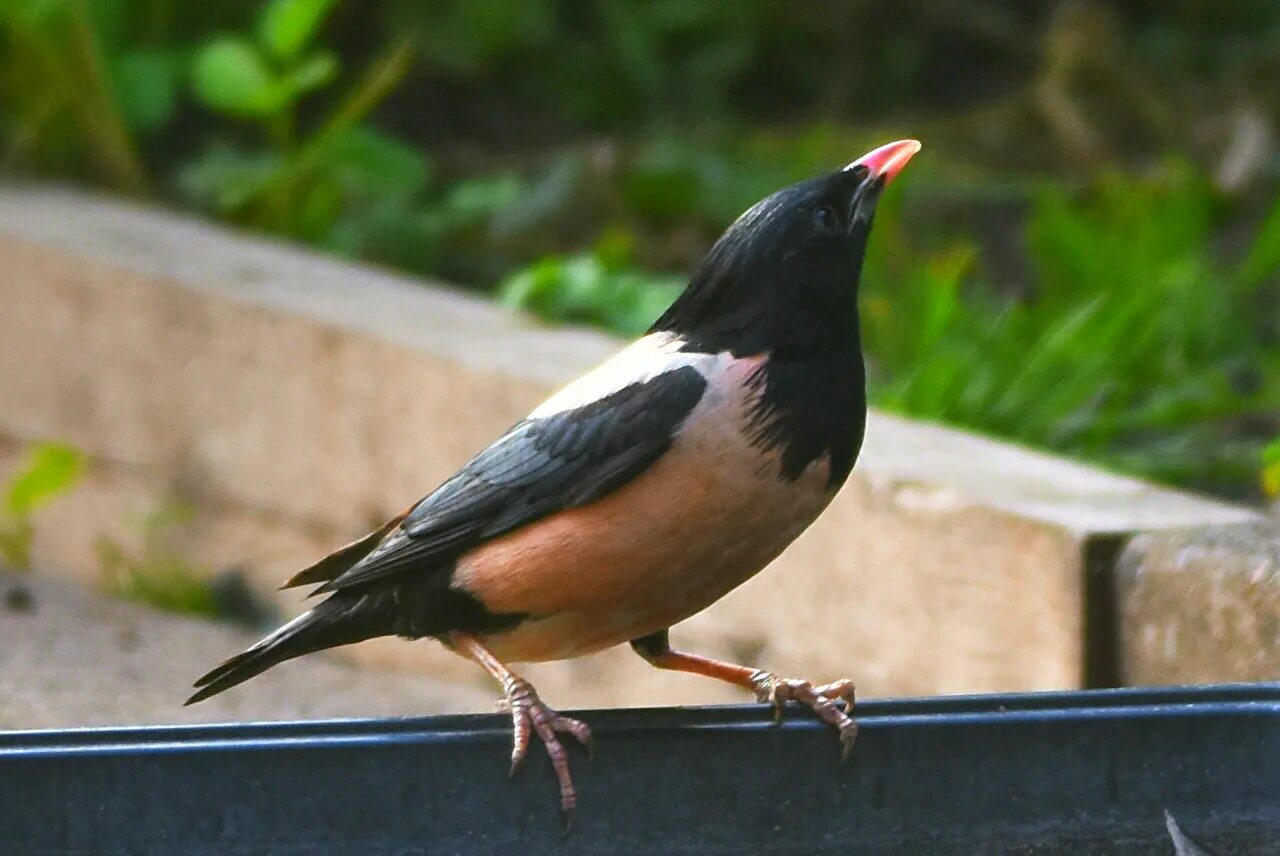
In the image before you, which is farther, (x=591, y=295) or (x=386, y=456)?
(x=591, y=295)

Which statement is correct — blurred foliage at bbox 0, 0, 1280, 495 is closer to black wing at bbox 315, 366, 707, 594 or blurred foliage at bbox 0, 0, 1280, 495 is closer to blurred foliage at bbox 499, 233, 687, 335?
blurred foliage at bbox 499, 233, 687, 335

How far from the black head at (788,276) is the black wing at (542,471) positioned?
97mm

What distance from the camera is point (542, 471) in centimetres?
297

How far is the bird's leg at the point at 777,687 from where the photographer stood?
256 centimetres

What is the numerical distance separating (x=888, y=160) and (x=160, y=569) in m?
3.41

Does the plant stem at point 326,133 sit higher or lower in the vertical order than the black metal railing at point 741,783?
higher

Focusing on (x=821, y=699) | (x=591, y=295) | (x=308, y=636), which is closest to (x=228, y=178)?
(x=591, y=295)

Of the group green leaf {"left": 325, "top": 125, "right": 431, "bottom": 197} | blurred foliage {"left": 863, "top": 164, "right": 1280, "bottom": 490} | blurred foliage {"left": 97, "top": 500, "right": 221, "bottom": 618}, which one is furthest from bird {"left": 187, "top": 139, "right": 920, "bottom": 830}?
green leaf {"left": 325, "top": 125, "right": 431, "bottom": 197}

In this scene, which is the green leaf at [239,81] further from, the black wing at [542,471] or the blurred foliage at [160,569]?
the black wing at [542,471]

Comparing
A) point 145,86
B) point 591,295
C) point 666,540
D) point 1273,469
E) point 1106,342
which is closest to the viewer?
point 666,540

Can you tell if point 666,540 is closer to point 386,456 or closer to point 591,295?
point 386,456

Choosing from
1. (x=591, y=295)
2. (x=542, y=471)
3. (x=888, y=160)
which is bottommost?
(x=542, y=471)

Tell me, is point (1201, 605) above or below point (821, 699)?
above

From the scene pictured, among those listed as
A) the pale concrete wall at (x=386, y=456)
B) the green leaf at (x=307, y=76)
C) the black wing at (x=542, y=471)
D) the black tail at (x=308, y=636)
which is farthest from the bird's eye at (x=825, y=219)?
the green leaf at (x=307, y=76)
